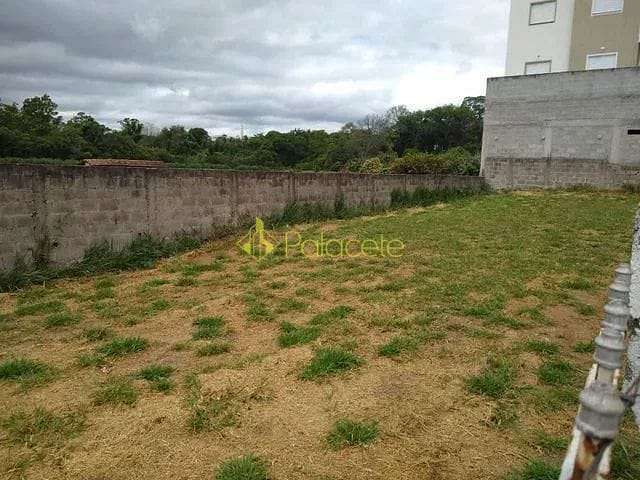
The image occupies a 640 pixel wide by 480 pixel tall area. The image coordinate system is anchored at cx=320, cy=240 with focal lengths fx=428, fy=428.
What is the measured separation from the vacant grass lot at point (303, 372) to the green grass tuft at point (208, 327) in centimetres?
2

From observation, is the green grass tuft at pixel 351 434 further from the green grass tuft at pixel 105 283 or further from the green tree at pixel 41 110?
the green tree at pixel 41 110

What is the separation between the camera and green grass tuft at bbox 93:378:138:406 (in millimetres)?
2496

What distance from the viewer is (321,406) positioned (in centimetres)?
246

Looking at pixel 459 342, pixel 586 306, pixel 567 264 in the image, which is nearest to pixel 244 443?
pixel 459 342

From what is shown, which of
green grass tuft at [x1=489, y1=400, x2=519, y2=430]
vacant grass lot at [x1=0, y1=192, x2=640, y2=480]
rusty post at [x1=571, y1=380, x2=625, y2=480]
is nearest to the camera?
rusty post at [x1=571, y1=380, x2=625, y2=480]

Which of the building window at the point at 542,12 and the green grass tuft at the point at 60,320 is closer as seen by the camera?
the green grass tuft at the point at 60,320

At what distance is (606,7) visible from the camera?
20.3 meters

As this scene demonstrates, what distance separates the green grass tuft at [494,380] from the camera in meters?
2.58

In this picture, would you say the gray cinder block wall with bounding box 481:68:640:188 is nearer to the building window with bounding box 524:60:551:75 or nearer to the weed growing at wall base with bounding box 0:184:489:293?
the building window with bounding box 524:60:551:75

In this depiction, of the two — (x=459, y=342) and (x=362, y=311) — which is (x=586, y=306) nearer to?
(x=459, y=342)

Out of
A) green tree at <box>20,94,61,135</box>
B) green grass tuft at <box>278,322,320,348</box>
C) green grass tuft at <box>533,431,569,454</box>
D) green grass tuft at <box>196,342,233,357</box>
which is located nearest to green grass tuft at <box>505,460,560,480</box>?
green grass tuft at <box>533,431,569,454</box>

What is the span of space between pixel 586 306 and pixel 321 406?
10.1 feet

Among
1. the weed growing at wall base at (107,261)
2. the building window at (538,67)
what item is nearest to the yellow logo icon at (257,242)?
the weed growing at wall base at (107,261)

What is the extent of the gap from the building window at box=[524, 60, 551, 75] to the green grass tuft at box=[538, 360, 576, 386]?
2378 cm
